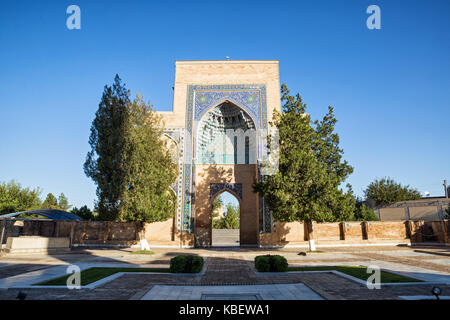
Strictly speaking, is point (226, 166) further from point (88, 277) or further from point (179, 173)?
point (88, 277)

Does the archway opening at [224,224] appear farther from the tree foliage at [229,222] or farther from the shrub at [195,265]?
the shrub at [195,265]

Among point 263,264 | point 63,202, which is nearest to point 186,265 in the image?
point 263,264

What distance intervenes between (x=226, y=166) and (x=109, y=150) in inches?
319

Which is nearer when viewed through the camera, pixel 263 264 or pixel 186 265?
pixel 186 265

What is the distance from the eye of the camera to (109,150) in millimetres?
15156

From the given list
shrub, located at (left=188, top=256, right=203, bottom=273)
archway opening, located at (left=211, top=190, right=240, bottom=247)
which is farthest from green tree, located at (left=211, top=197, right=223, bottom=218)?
shrub, located at (left=188, top=256, right=203, bottom=273)

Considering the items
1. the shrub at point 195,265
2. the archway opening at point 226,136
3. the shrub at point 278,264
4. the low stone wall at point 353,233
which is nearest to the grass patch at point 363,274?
the shrub at point 278,264

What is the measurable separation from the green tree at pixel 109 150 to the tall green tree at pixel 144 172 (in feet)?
1.47

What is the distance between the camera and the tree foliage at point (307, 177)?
13.5m

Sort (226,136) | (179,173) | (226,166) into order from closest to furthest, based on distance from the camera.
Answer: (179,173)
(226,166)
(226,136)

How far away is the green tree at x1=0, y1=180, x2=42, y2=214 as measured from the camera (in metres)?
21.9

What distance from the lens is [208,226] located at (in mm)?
18438

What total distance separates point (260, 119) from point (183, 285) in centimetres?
1497
